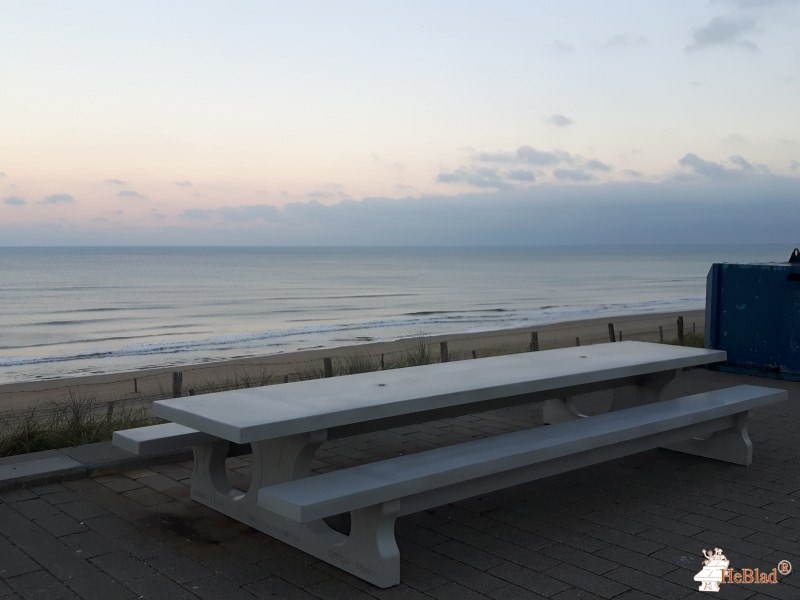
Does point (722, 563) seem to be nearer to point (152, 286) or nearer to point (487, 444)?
point (487, 444)

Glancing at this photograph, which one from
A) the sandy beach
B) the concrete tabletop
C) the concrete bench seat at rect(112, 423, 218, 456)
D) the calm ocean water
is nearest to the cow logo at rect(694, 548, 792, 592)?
the concrete tabletop

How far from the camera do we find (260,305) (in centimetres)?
3859

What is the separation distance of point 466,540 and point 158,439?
171 cm

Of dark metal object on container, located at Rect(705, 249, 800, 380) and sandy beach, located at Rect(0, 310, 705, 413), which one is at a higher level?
dark metal object on container, located at Rect(705, 249, 800, 380)

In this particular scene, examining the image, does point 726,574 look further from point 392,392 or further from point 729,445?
point 729,445

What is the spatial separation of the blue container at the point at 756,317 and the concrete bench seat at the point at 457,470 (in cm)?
372

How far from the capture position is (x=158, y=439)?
167 inches

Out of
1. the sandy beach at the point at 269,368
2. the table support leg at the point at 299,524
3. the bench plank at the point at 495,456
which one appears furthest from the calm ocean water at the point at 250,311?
the bench plank at the point at 495,456

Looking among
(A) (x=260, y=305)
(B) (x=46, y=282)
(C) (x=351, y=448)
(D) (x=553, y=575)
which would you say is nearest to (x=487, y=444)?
(D) (x=553, y=575)

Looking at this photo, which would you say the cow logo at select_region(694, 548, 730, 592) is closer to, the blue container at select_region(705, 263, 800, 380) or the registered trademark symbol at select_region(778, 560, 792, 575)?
the registered trademark symbol at select_region(778, 560, 792, 575)

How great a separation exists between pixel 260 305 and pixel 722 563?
35.9 m

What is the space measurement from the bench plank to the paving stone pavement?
35 cm

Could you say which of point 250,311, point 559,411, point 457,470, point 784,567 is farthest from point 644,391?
point 250,311

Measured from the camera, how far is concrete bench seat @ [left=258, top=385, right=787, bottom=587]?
3.28 metres
